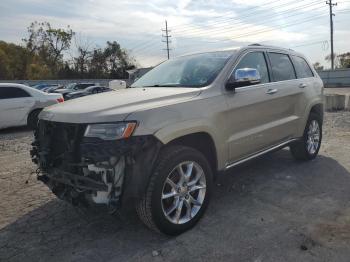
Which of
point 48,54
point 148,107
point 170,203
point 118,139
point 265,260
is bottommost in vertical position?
point 265,260

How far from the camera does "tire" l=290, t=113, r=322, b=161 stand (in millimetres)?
6023

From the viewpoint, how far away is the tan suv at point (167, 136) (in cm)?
329

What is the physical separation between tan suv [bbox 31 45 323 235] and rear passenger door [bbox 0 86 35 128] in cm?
747

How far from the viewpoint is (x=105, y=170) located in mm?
3295

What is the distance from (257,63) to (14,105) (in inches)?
340

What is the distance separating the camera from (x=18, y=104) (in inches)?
451

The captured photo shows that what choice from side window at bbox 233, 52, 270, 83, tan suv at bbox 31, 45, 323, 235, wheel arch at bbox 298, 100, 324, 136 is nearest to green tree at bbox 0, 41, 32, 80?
wheel arch at bbox 298, 100, 324, 136

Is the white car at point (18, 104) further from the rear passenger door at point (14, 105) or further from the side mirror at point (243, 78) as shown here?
the side mirror at point (243, 78)

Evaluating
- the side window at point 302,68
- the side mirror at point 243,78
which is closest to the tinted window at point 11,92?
the side window at point 302,68

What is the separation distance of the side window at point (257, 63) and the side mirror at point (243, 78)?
0.47 metres

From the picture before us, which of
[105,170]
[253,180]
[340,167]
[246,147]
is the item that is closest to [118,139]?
[105,170]

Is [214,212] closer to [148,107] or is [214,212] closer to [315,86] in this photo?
[148,107]

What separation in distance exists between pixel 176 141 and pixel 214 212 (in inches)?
40.7

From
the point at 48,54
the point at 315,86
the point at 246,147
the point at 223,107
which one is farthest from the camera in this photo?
the point at 48,54
